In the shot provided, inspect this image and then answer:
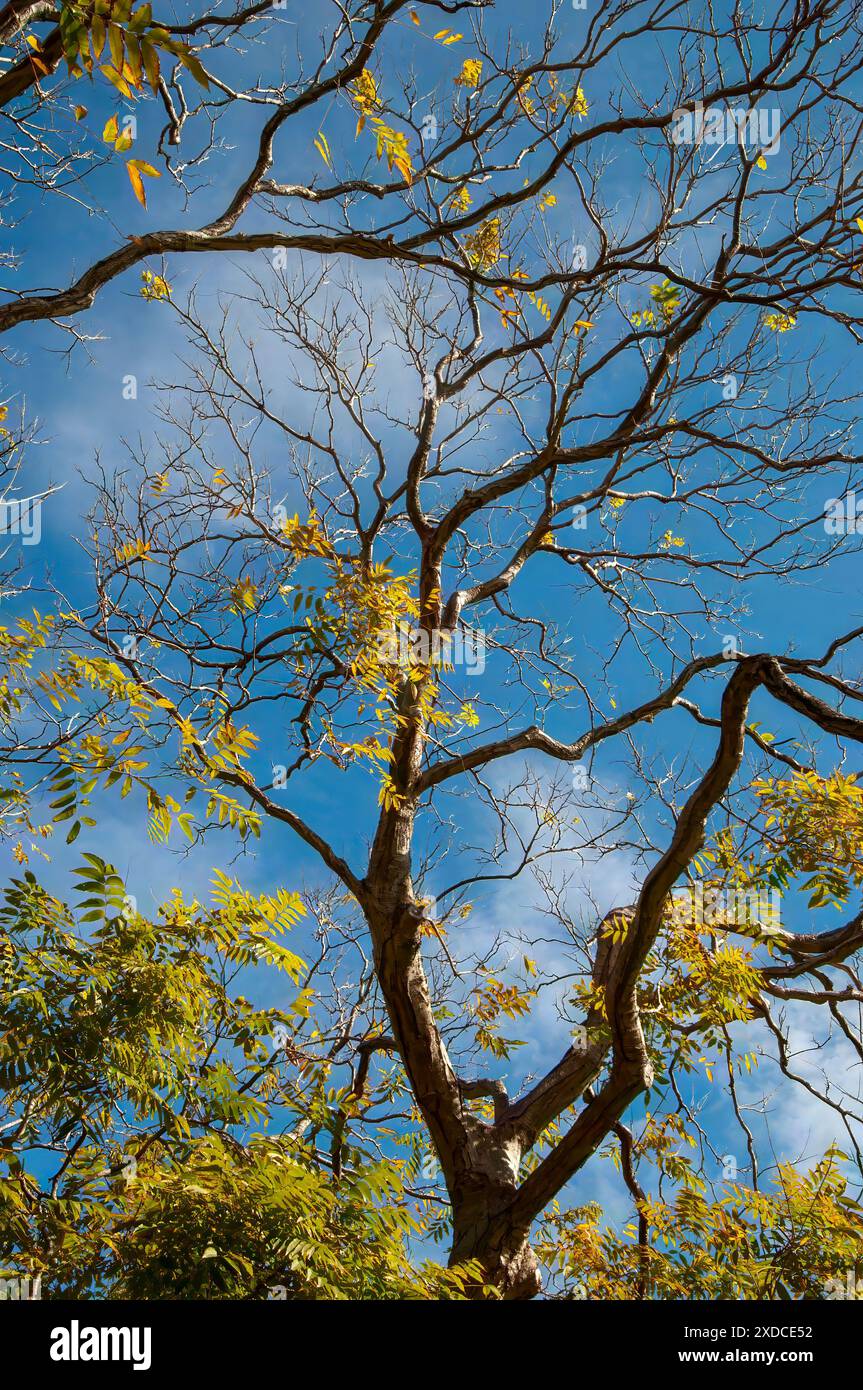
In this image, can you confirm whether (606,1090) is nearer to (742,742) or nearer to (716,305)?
(742,742)

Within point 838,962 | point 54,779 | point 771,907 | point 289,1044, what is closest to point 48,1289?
point 54,779

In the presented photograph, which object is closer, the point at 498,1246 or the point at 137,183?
the point at 137,183

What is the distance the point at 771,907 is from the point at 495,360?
491 cm

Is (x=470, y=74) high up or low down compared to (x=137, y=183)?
up

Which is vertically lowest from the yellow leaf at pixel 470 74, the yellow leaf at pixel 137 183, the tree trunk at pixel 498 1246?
the tree trunk at pixel 498 1246

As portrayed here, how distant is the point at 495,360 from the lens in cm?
814

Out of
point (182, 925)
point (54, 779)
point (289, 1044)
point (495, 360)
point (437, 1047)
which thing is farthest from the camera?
point (495, 360)

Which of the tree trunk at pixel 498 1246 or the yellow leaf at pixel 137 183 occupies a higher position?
the yellow leaf at pixel 137 183

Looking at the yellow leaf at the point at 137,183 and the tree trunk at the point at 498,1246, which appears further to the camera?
the tree trunk at the point at 498,1246

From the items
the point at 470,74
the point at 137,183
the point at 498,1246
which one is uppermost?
the point at 470,74

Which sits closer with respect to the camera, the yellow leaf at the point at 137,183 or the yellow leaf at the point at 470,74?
the yellow leaf at the point at 137,183

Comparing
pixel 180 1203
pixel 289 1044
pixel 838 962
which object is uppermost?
pixel 838 962

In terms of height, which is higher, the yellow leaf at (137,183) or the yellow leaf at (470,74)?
the yellow leaf at (470,74)
